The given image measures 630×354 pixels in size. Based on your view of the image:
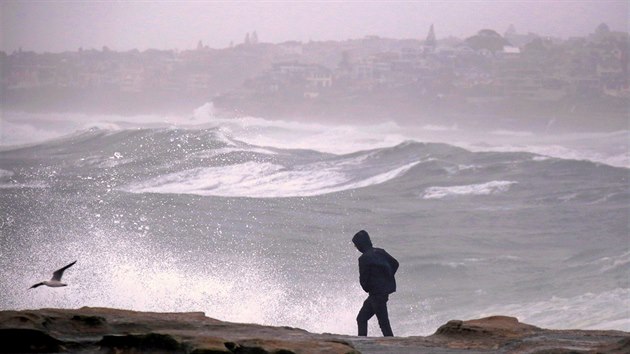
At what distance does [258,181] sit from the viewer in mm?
20562

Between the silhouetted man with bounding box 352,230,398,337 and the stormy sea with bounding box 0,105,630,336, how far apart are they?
4.93 meters

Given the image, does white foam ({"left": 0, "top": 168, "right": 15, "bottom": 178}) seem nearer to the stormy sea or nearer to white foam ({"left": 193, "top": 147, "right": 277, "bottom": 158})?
the stormy sea

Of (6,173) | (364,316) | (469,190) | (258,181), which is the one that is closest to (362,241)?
(364,316)

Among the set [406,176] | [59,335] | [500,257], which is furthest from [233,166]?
[59,335]

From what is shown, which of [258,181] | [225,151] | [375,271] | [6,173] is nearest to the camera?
[375,271]

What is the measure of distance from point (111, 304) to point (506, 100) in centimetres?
1493

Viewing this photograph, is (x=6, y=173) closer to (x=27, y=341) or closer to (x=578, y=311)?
(x=578, y=311)

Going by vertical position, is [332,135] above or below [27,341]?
below

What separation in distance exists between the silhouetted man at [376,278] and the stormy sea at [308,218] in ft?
16.2

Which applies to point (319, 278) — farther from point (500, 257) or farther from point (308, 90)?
point (308, 90)

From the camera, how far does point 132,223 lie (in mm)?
17031

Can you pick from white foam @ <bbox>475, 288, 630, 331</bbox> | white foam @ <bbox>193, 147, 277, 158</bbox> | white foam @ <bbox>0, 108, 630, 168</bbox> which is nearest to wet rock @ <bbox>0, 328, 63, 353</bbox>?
white foam @ <bbox>475, 288, 630, 331</bbox>

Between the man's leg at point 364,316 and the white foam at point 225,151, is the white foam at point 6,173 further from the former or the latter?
the man's leg at point 364,316

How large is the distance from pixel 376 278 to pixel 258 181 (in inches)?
541
